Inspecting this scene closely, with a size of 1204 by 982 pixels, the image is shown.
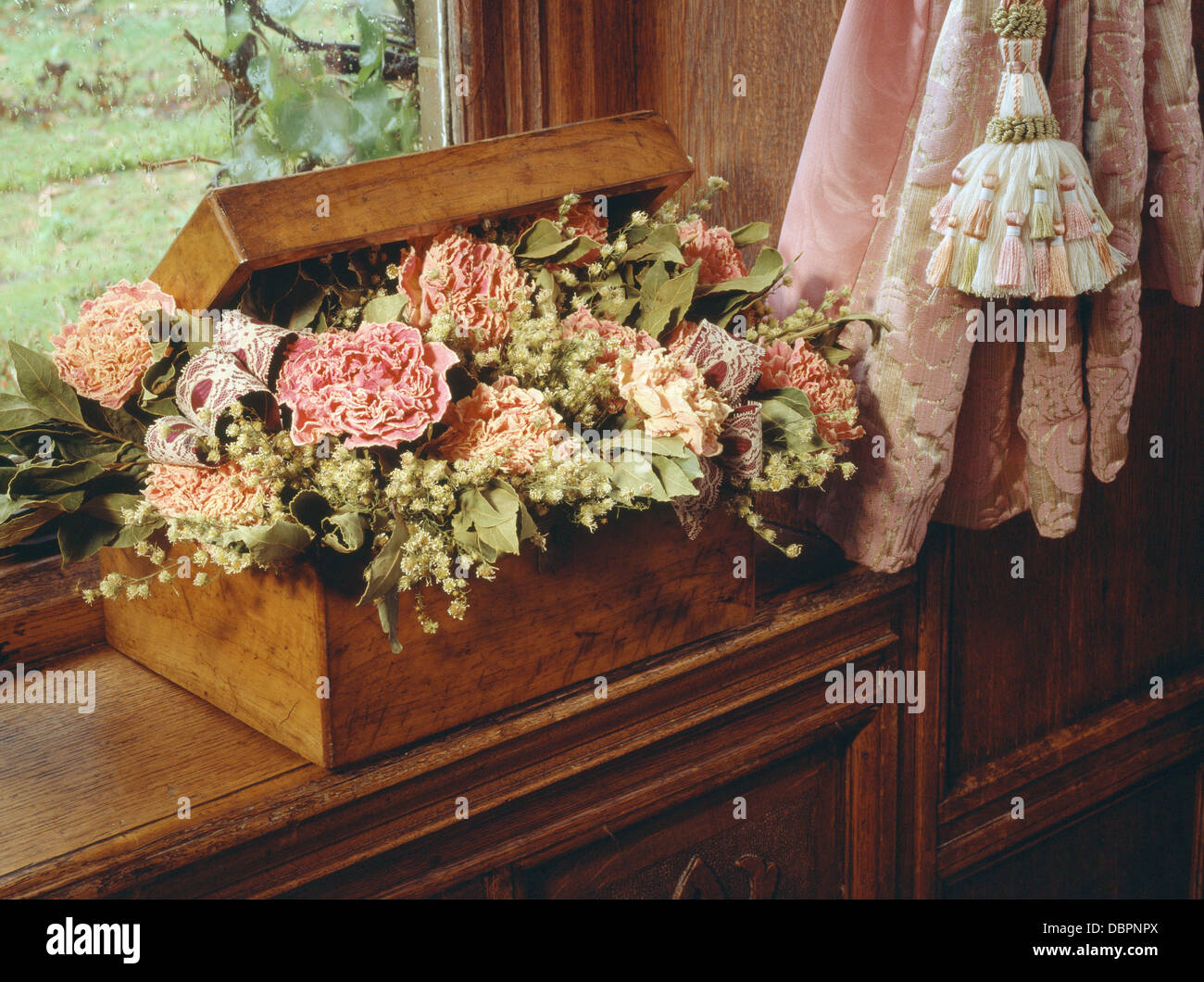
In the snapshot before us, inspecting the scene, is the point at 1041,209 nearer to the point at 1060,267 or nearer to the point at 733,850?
the point at 1060,267

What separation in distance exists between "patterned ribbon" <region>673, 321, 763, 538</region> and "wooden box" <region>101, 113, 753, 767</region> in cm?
7

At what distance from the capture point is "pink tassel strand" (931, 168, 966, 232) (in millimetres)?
1049

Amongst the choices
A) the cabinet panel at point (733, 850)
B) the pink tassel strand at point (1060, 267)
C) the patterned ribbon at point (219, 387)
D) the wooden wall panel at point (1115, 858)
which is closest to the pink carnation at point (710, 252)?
the pink tassel strand at point (1060, 267)

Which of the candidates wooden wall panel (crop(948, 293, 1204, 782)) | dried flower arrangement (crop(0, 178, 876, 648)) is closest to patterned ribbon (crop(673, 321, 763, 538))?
dried flower arrangement (crop(0, 178, 876, 648))

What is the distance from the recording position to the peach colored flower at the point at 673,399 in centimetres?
89

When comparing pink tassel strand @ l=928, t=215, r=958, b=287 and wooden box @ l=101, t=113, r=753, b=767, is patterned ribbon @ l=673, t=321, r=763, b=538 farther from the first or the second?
pink tassel strand @ l=928, t=215, r=958, b=287

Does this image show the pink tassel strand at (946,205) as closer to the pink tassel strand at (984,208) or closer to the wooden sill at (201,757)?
the pink tassel strand at (984,208)

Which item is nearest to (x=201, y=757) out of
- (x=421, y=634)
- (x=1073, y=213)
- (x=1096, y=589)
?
(x=421, y=634)

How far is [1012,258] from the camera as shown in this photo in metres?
1.02

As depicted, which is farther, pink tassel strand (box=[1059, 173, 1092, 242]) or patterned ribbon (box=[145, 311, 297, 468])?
pink tassel strand (box=[1059, 173, 1092, 242])

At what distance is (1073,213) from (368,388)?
2.26 ft
